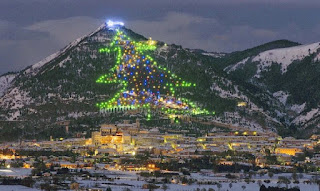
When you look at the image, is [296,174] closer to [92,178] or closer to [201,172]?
[201,172]

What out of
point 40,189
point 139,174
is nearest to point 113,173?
point 139,174

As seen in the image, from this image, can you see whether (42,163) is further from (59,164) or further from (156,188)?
(156,188)

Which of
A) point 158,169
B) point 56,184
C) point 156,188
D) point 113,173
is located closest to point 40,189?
point 56,184

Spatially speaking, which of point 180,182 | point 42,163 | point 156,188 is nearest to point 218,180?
point 180,182

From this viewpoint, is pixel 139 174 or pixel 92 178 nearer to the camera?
pixel 92 178

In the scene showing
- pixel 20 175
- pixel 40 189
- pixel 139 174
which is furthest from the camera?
pixel 139 174

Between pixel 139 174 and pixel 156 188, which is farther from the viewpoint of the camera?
pixel 139 174

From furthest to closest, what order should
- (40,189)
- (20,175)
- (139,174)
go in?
1. (139,174)
2. (20,175)
3. (40,189)
